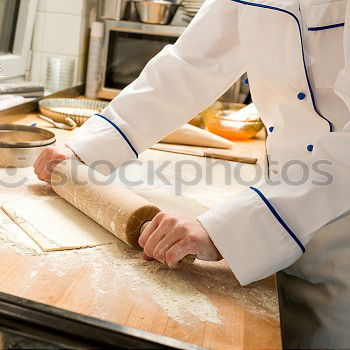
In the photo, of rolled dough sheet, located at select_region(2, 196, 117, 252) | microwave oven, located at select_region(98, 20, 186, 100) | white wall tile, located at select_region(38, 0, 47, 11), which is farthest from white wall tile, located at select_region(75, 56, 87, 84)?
rolled dough sheet, located at select_region(2, 196, 117, 252)

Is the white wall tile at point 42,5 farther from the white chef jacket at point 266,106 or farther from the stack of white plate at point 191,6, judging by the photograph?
the white chef jacket at point 266,106

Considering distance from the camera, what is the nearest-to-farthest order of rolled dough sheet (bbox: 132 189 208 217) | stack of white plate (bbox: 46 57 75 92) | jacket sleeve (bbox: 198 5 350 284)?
jacket sleeve (bbox: 198 5 350 284)
rolled dough sheet (bbox: 132 189 208 217)
stack of white plate (bbox: 46 57 75 92)

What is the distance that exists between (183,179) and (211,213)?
567 mm

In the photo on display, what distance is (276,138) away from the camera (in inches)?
48.7

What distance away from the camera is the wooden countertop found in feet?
2.58

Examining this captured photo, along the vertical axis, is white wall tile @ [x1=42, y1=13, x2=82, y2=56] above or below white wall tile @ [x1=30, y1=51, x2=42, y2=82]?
above

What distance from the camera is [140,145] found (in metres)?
1.39

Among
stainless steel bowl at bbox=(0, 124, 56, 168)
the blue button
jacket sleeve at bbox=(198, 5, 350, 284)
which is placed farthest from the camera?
stainless steel bowl at bbox=(0, 124, 56, 168)

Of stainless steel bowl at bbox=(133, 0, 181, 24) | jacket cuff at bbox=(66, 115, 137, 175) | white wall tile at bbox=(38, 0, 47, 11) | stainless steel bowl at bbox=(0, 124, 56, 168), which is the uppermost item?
stainless steel bowl at bbox=(133, 0, 181, 24)

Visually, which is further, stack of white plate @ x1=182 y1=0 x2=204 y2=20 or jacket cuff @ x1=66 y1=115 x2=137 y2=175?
stack of white plate @ x1=182 y1=0 x2=204 y2=20

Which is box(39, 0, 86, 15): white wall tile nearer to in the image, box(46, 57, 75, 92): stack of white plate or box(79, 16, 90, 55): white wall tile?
box(79, 16, 90, 55): white wall tile

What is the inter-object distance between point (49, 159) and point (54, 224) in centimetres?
28

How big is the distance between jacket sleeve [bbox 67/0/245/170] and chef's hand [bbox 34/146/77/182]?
0.09 ft

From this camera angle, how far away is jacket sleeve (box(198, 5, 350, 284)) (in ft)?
3.03
